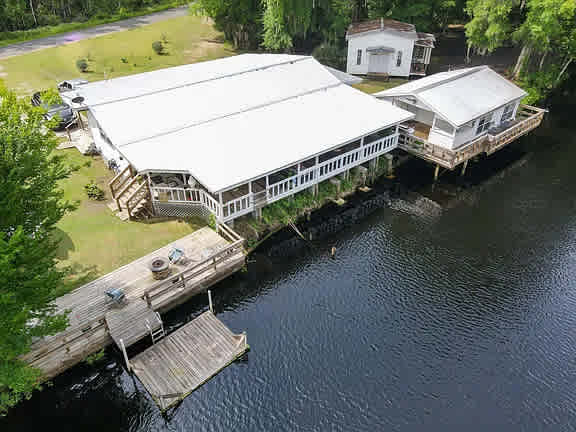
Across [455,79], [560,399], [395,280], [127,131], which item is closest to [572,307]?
[560,399]

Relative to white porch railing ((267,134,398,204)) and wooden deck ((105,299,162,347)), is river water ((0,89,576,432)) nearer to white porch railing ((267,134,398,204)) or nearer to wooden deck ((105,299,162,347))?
wooden deck ((105,299,162,347))

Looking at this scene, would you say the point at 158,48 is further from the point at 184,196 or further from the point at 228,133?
the point at 184,196

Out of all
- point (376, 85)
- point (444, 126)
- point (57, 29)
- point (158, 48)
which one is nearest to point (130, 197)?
point (444, 126)

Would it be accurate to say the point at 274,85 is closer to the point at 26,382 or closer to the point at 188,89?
the point at 188,89

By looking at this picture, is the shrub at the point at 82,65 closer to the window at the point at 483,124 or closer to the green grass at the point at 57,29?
the green grass at the point at 57,29

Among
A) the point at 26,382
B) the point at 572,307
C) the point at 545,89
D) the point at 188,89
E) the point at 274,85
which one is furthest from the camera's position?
the point at 545,89

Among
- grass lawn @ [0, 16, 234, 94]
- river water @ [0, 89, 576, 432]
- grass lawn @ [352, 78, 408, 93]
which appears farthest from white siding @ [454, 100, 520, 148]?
grass lawn @ [0, 16, 234, 94]
